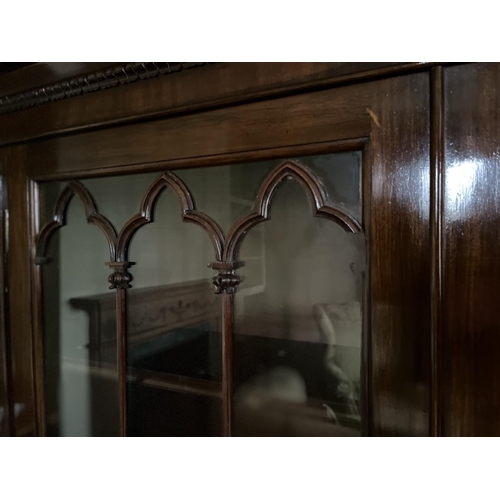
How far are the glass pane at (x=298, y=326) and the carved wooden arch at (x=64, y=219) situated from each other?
0.72 ft

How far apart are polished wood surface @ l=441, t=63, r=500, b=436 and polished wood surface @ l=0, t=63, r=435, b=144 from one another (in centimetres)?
6

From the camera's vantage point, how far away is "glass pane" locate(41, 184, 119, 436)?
1.85 feet

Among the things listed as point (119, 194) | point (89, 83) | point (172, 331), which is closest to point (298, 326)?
point (172, 331)

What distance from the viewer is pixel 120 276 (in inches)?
21.1

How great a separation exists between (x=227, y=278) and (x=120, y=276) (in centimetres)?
18

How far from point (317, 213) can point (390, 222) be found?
8 centimetres

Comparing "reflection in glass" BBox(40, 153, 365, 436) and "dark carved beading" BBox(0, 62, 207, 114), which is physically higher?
"dark carved beading" BBox(0, 62, 207, 114)

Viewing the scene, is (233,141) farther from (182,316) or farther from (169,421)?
(169,421)

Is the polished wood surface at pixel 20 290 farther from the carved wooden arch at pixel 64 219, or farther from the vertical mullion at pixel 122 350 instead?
the vertical mullion at pixel 122 350

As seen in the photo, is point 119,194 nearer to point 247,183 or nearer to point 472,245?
point 247,183

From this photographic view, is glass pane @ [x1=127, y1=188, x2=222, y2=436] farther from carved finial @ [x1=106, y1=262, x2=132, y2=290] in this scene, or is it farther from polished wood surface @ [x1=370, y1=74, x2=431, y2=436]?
polished wood surface @ [x1=370, y1=74, x2=431, y2=436]

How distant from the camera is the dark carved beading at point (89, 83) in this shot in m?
0.45

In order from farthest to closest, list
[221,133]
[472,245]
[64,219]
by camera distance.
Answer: [64,219] → [221,133] → [472,245]

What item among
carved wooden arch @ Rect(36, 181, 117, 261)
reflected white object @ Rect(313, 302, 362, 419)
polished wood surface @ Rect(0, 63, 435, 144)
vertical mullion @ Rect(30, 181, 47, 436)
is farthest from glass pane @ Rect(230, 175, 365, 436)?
vertical mullion @ Rect(30, 181, 47, 436)
